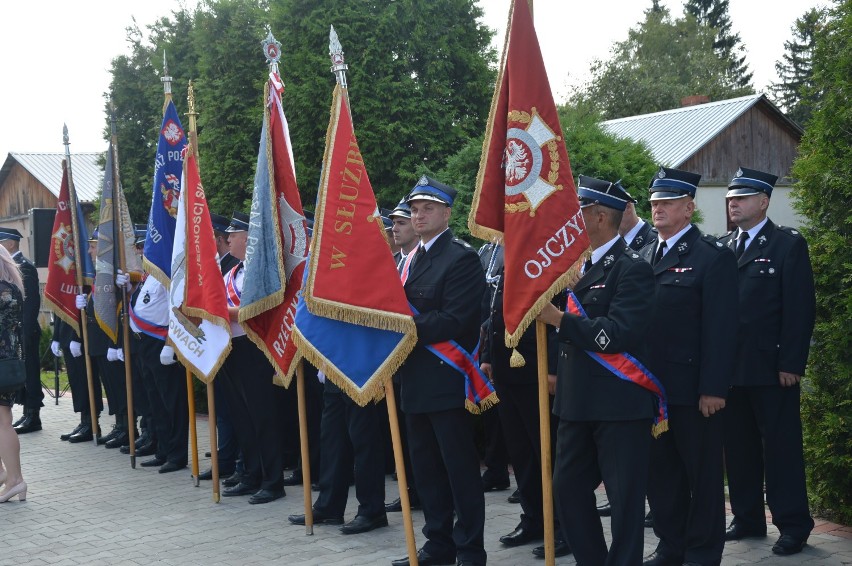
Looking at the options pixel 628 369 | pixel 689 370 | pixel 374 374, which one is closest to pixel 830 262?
pixel 689 370

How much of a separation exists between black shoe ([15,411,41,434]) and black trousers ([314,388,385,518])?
6545 mm

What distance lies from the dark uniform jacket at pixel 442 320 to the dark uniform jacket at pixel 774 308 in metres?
1.62

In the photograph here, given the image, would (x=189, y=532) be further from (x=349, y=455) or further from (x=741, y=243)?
(x=741, y=243)

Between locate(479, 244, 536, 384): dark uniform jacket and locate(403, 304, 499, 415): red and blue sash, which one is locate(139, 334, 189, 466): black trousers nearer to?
locate(479, 244, 536, 384): dark uniform jacket

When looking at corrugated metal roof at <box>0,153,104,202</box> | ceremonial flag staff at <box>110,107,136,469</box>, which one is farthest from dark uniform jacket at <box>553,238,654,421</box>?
corrugated metal roof at <box>0,153,104,202</box>

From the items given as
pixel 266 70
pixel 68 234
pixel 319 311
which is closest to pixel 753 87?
pixel 266 70

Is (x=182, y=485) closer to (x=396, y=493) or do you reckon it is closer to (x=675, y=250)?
(x=396, y=493)

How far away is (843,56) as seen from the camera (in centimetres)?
590

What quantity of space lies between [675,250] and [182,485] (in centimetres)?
514

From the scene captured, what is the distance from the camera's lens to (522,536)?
6.00 metres

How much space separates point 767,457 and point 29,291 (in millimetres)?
8889

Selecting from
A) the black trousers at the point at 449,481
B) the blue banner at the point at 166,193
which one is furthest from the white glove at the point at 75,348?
the black trousers at the point at 449,481

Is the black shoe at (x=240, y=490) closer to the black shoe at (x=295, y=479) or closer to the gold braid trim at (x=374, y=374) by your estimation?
the black shoe at (x=295, y=479)

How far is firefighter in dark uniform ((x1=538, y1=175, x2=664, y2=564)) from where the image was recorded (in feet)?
14.9
